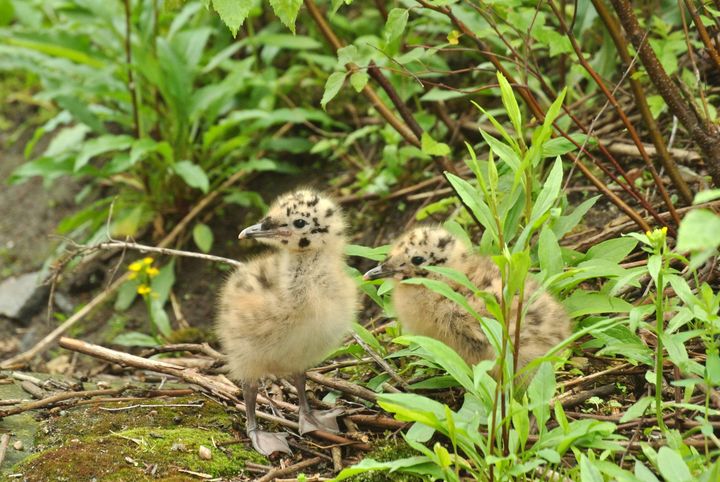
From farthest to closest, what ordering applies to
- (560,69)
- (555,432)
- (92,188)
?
(92,188) → (560,69) → (555,432)

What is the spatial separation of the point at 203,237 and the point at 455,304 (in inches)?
138

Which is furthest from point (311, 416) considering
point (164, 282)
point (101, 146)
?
point (101, 146)

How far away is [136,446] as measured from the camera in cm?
399

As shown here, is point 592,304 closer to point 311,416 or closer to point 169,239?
point 311,416

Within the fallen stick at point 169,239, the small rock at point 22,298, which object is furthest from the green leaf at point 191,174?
the small rock at point 22,298

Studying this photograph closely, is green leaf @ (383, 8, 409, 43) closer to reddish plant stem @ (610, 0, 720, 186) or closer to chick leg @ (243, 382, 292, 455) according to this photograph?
reddish plant stem @ (610, 0, 720, 186)

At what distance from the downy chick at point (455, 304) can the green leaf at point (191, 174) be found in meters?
2.74

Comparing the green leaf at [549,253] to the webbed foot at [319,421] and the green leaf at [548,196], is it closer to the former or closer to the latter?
the green leaf at [548,196]

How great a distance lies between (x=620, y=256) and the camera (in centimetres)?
425

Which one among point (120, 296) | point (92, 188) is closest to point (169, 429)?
point (120, 296)

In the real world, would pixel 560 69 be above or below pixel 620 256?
above

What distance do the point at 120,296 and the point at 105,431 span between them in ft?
9.99

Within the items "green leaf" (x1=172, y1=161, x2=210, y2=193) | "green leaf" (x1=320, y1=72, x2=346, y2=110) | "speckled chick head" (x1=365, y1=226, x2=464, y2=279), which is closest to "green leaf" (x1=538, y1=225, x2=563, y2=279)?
"speckled chick head" (x1=365, y1=226, x2=464, y2=279)

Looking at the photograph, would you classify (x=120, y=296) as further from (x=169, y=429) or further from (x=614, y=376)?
(x=614, y=376)
